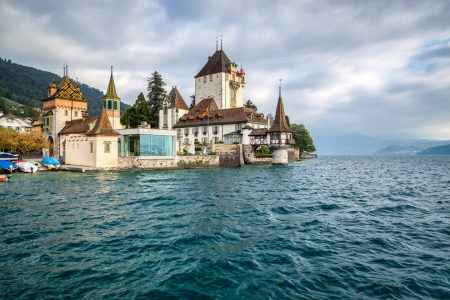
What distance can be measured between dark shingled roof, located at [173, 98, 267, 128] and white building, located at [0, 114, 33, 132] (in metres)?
44.8

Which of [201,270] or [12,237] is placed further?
[12,237]

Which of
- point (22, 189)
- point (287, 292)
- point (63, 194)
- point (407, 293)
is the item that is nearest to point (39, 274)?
point (287, 292)

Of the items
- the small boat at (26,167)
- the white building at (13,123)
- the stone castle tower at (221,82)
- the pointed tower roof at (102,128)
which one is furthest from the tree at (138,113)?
the white building at (13,123)

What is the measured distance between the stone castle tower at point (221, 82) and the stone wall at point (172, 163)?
88.1 ft

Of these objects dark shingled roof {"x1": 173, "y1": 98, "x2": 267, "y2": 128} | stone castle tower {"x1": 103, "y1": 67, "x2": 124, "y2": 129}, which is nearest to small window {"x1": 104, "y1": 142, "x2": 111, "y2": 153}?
stone castle tower {"x1": 103, "y1": 67, "x2": 124, "y2": 129}

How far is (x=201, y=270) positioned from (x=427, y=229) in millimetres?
9988

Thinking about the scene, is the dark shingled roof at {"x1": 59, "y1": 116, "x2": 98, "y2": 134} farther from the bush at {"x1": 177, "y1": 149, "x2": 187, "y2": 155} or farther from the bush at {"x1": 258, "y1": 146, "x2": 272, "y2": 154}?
the bush at {"x1": 258, "y1": 146, "x2": 272, "y2": 154}

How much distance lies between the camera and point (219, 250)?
8.77 meters

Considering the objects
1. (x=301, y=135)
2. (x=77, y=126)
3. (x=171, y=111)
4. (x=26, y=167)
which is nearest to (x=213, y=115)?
(x=171, y=111)

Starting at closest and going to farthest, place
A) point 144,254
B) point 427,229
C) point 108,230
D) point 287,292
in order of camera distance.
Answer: point 287,292 → point 144,254 → point 108,230 → point 427,229

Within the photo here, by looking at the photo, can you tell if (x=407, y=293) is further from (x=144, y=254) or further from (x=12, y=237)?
(x=12, y=237)

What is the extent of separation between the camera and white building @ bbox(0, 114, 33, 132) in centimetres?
7259

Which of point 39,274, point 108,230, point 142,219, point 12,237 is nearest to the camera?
point 39,274

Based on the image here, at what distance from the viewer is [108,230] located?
10523 millimetres
